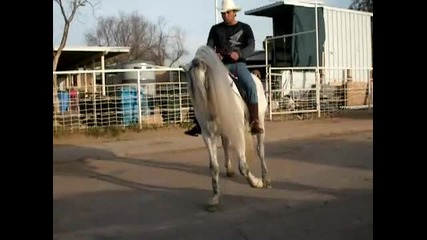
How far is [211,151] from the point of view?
5.56m

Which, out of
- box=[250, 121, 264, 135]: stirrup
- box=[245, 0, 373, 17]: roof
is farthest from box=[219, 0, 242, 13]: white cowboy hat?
box=[245, 0, 373, 17]: roof

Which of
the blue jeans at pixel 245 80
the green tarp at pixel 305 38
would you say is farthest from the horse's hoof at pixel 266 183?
the green tarp at pixel 305 38

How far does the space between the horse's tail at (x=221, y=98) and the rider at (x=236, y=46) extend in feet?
1.72

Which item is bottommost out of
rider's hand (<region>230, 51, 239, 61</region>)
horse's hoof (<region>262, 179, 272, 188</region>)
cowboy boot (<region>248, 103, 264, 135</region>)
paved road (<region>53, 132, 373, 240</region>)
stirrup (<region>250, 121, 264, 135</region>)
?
paved road (<region>53, 132, 373, 240</region>)

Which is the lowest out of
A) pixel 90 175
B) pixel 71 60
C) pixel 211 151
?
pixel 90 175

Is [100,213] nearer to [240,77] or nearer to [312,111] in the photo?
[240,77]

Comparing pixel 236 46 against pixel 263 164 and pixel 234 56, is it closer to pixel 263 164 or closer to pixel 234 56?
pixel 234 56

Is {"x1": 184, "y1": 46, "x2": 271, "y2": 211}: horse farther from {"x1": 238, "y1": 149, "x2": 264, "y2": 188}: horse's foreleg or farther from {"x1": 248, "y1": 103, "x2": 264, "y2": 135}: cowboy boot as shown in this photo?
{"x1": 248, "y1": 103, "x2": 264, "y2": 135}: cowboy boot

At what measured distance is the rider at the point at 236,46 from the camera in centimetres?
607

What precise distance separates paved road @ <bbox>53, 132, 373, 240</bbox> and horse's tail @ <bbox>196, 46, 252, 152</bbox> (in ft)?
2.58

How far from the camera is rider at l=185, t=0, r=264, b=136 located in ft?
19.9

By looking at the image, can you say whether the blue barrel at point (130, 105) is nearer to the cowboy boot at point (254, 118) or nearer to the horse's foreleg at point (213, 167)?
the cowboy boot at point (254, 118)
